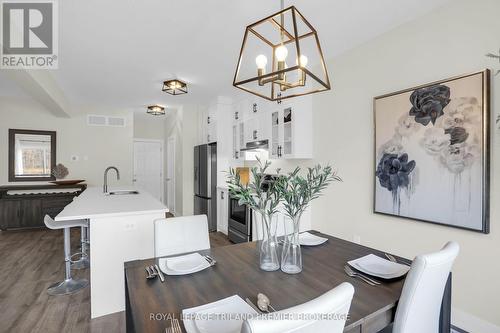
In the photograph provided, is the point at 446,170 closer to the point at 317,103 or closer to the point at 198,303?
the point at 317,103

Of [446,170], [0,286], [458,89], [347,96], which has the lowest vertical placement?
[0,286]

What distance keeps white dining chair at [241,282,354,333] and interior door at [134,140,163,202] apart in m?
6.99

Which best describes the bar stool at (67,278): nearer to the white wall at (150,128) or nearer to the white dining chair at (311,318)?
the white dining chair at (311,318)

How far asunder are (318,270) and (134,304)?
35.4 inches

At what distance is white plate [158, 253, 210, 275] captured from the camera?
130 cm

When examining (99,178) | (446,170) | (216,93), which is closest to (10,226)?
(99,178)

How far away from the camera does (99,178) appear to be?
580 cm

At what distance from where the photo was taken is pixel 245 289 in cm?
115

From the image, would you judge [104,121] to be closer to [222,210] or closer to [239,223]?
[222,210]

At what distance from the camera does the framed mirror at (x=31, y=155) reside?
5.09m

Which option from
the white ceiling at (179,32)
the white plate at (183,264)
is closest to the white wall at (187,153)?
the white ceiling at (179,32)

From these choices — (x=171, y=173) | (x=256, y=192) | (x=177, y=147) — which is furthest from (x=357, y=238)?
(x=171, y=173)

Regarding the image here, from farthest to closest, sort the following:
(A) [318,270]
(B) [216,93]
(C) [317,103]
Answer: (B) [216,93], (C) [317,103], (A) [318,270]

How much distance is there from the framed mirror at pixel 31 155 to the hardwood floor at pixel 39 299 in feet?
5.71
